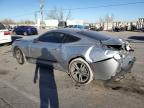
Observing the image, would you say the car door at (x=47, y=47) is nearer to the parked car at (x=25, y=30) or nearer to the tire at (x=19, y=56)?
the tire at (x=19, y=56)

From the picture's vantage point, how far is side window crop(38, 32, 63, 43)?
777cm

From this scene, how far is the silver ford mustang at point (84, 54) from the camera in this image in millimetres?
6387

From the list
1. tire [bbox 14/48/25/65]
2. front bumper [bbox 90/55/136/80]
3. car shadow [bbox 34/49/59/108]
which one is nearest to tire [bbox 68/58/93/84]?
front bumper [bbox 90/55/136/80]

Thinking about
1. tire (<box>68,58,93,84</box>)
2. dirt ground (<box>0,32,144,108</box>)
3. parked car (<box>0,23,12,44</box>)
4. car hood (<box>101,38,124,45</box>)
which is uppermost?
car hood (<box>101,38,124,45</box>)

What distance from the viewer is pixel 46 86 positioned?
262 inches

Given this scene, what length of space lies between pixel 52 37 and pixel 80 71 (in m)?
1.71

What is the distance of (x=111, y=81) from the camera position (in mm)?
6785

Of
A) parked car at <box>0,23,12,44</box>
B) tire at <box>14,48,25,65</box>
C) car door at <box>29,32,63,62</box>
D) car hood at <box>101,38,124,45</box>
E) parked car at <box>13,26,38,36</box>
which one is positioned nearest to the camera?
car hood at <box>101,38,124,45</box>

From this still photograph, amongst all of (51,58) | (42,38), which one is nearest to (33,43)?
(42,38)

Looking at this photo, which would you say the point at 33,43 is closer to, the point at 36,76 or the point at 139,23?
the point at 36,76

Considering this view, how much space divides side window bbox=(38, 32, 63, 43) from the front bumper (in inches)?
65.7

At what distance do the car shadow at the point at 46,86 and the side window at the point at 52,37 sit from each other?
40 cm

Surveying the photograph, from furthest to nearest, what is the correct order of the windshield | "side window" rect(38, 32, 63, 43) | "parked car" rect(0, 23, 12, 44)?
"parked car" rect(0, 23, 12, 44) → "side window" rect(38, 32, 63, 43) → the windshield

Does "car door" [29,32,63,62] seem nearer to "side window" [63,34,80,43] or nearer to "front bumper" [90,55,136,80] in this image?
"side window" [63,34,80,43]
